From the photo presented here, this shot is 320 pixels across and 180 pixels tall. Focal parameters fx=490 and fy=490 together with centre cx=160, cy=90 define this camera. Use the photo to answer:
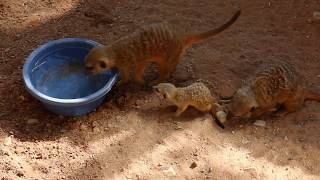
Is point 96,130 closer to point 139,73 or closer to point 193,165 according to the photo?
point 139,73

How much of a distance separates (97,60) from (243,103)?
86cm

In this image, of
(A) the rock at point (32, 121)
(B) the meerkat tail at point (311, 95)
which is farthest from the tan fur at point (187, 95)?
(A) the rock at point (32, 121)

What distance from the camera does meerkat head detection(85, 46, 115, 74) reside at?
→ 2783mm

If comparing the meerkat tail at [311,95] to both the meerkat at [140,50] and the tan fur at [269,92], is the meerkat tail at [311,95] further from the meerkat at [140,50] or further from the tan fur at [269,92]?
the meerkat at [140,50]

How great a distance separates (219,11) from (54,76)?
1.38 meters

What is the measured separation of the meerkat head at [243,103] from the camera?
2.77 meters

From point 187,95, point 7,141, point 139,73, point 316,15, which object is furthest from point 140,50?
point 316,15

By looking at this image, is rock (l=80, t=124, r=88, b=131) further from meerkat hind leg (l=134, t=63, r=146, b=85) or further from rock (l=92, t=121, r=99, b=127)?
meerkat hind leg (l=134, t=63, r=146, b=85)

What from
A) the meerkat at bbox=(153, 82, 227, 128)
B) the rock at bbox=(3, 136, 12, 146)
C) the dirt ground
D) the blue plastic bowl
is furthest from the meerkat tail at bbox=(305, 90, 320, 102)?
the rock at bbox=(3, 136, 12, 146)

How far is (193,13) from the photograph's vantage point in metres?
3.66

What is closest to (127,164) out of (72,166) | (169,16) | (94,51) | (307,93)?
(72,166)

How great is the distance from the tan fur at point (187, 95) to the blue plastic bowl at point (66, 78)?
318 millimetres

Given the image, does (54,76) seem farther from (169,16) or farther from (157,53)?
(169,16)

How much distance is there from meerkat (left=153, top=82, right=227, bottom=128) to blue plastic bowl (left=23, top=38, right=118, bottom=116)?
0.32 m
